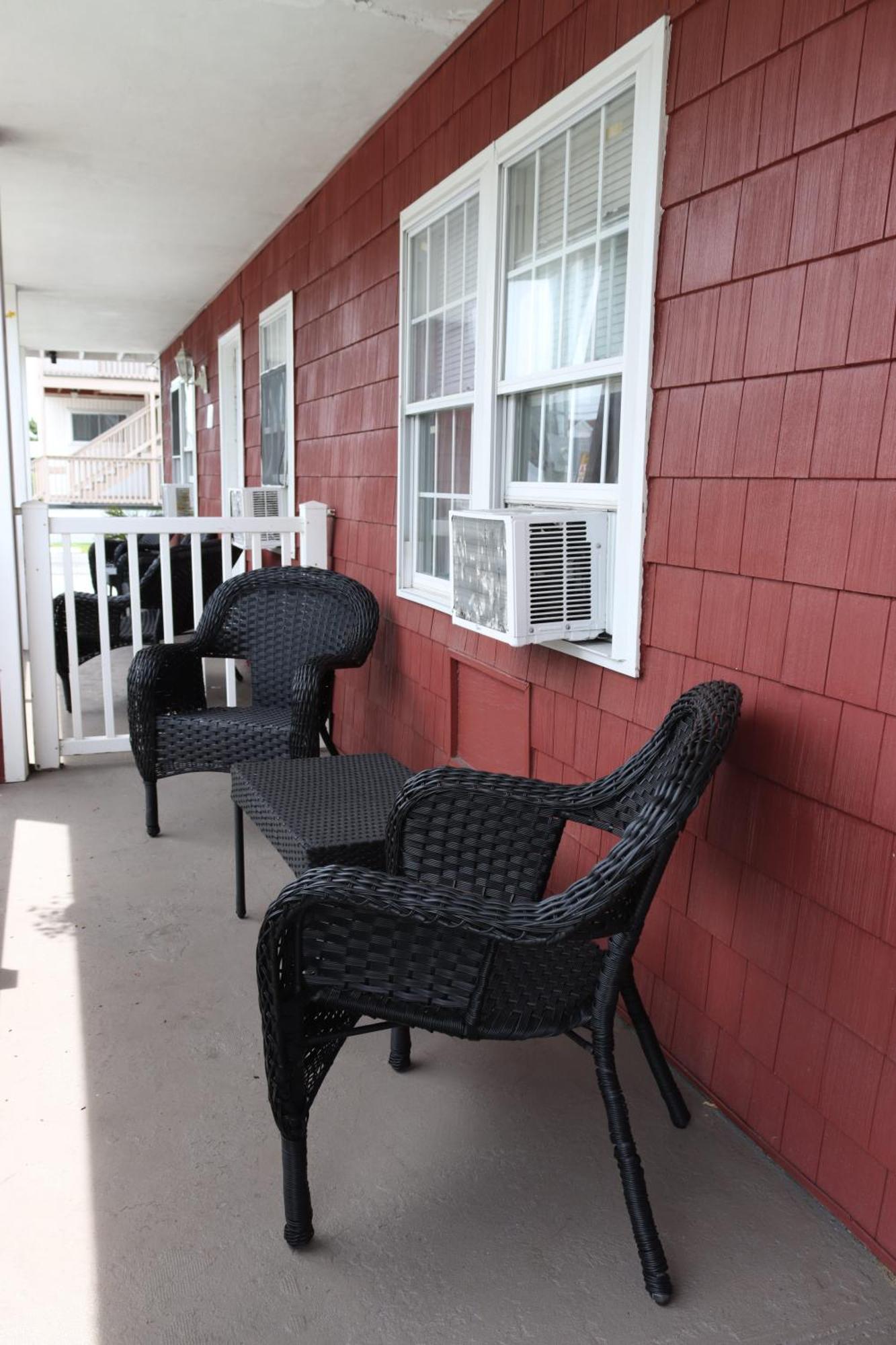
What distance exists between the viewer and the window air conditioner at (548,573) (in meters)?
2.29

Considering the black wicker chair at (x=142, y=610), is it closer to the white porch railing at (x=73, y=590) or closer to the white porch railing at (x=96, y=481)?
the white porch railing at (x=73, y=590)

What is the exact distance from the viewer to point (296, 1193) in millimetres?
1590

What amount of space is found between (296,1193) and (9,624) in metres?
2.98

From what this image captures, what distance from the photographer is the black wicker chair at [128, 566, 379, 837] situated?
3338 millimetres

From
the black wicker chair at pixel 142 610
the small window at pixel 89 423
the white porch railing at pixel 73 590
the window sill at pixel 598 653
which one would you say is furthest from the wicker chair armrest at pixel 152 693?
the small window at pixel 89 423

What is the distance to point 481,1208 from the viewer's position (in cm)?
170

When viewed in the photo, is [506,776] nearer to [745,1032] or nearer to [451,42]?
[745,1032]

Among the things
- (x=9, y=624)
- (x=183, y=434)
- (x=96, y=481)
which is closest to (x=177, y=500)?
(x=183, y=434)

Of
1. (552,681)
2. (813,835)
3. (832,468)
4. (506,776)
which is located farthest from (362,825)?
(832,468)

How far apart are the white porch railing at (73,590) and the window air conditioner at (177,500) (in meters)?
5.37

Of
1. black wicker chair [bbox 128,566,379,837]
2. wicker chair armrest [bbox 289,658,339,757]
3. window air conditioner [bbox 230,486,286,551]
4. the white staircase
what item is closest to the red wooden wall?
wicker chair armrest [bbox 289,658,339,757]

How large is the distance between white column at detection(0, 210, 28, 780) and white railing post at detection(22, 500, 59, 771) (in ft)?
0.26

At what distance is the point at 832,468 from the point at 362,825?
4.12 ft

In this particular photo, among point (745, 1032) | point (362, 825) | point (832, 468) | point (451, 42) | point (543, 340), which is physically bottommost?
point (745, 1032)
